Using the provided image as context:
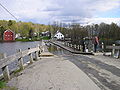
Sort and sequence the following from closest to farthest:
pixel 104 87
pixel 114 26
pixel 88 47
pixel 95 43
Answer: pixel 104 87 < pixel 95 43 < pixel 88 47 < pixel 114 26

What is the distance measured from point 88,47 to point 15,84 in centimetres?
1943

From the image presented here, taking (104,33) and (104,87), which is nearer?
(104,87)

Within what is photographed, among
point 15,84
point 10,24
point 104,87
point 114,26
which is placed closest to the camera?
point 104,87

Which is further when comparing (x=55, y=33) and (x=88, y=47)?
(x=55, y=33)

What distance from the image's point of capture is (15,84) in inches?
311

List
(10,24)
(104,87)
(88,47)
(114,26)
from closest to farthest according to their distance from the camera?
(104,87), (88,47), (114,26), (10,24)

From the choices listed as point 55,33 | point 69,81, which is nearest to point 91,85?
point 69,81

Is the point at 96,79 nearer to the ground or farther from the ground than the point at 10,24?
nearer to the ground

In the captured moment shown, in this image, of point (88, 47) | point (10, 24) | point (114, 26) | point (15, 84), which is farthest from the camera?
point (10, 24)

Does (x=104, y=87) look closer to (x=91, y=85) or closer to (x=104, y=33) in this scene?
(x=91, y=85)

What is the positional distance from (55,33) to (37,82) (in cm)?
14623

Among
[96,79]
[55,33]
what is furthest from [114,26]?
[96,79]

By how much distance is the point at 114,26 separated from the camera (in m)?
101

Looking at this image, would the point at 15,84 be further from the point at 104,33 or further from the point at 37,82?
the point at 104,33
